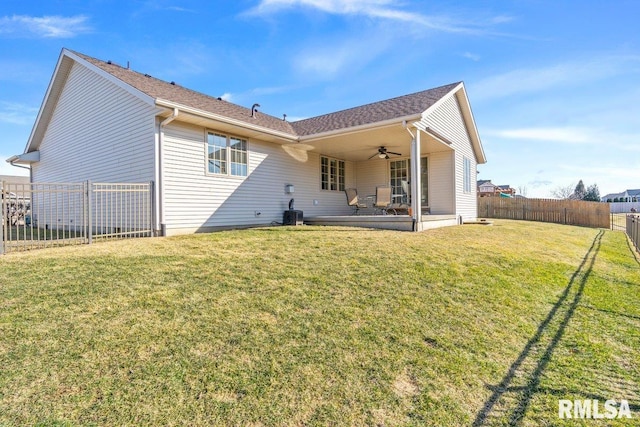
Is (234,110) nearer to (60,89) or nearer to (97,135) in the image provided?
(97,135)

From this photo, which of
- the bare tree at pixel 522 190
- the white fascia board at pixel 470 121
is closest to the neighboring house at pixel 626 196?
the bare tree at pixel 522 190

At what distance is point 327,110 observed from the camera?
14461 millimetres

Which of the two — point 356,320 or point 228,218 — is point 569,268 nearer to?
point 356,320

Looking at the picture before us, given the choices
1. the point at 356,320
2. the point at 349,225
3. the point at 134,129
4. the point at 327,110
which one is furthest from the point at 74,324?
the point at 327,110

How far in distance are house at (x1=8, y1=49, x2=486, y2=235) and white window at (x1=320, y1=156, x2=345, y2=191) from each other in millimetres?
42

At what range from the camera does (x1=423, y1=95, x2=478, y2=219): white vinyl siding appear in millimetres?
11000

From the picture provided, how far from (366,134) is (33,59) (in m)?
12.3

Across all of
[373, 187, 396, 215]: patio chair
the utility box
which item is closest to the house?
the utility box

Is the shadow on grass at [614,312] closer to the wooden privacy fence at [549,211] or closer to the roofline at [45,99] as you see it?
the roofline at [45,99]

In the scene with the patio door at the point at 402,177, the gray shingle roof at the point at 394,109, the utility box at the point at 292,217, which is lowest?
the utility box at the point at 292,217

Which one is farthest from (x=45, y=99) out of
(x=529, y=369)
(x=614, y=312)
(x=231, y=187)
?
→ (x=614, y=312)

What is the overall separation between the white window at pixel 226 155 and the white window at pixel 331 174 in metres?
3.82

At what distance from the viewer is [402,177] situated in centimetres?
1359

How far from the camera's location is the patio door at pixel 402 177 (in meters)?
13.1
